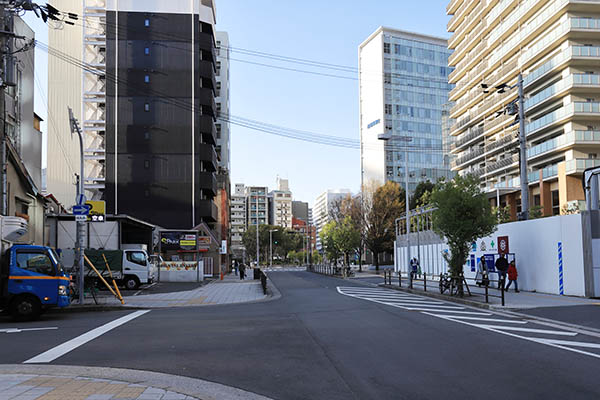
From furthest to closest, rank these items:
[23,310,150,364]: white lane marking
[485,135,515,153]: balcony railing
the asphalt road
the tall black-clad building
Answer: [485,135,515,153]: balcony railing
the tall black-clad building
[23,310,150,364]: white lane marking
the asphalt road

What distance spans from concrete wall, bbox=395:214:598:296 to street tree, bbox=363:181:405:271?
39122mm

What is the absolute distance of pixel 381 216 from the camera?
69.2 metres

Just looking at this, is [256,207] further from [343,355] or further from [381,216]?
[343,355]

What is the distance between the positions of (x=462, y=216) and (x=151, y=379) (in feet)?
58.8

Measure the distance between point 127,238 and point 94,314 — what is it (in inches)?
1000

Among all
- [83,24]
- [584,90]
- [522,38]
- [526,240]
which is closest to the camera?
[526,240]

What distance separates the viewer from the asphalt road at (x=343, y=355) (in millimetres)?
7160

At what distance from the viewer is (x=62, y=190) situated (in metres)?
62.1

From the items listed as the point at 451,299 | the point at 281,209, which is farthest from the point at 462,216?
the point at 281,209

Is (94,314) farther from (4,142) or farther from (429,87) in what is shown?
(429,87)

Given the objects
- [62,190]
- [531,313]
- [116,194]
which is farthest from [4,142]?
[62,190]

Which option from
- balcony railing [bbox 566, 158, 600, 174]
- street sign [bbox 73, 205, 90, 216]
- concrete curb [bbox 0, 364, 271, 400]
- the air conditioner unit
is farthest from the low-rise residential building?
concrete curb [bbox 0, 364, 271, 400]

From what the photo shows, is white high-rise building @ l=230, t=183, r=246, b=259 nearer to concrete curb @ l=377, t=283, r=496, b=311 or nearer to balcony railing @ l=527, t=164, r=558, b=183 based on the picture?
balcony railing @ l=527, t=164, r=558, b=183

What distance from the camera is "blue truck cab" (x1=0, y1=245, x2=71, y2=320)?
15.9 meters
